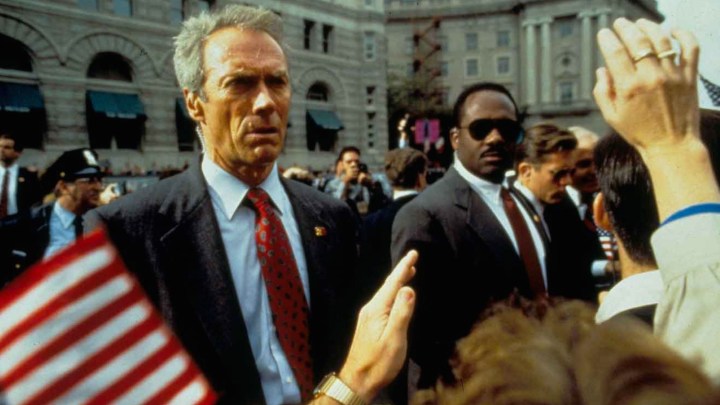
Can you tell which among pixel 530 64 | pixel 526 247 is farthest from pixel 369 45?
pixel 526 247

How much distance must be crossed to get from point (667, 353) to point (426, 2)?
206 ft

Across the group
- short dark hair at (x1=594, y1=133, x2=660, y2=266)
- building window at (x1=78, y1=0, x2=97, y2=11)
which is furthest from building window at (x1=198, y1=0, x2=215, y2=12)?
short dark hair at (x1=594, y1=133, x2=660, y2=266)

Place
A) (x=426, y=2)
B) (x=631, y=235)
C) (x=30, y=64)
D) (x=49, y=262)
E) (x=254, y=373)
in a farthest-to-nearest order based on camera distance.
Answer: (x=426, y=2) < (x=30, y=64) < (x=254, y=373) < (x=631, y=235) < (x=49, y=262)

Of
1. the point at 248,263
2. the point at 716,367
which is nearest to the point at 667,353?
the point at 716,367

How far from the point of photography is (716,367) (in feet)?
3.47

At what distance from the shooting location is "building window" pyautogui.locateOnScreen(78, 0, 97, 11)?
919 inches

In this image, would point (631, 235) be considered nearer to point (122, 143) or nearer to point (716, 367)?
point (716, 367)

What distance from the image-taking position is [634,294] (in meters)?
1.62

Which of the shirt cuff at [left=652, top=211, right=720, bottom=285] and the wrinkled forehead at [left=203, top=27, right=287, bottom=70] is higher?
the wrinkled forehead at [left=203, top=27, right=287, bottom=70]

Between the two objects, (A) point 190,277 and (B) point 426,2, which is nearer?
(A) point 190,277

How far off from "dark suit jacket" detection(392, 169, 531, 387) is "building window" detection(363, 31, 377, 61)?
32.3 meters

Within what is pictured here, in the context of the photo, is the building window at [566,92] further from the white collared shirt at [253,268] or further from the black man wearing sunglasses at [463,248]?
the white collared shirt at [253,268]

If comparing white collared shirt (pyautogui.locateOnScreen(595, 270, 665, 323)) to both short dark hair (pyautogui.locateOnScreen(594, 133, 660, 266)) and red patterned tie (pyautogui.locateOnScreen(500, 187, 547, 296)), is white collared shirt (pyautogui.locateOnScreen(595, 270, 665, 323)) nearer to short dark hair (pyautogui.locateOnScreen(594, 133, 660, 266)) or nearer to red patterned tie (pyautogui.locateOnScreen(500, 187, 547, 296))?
short dark hair (pyautogui.locateOnScreen(594, 133, 660, 266))

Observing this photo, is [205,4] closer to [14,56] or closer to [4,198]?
[14,56]
